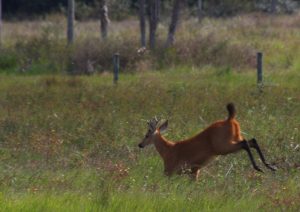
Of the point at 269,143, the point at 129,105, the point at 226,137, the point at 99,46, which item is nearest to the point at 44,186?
the point at 226,137

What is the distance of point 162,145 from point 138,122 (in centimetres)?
361

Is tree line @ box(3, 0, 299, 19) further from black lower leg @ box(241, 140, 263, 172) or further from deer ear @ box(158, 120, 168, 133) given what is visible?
black lower leg @ box(241, 140, 263, 172)

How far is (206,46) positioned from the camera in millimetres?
27500

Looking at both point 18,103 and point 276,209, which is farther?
point 18,103

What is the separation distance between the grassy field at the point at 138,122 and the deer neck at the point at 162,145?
23cm

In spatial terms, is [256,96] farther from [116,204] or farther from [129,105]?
[116,204]

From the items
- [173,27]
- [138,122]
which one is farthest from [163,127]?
[173,27]

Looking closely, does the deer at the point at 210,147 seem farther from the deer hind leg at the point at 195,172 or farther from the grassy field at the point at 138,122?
the grassy field at the point at 138,122

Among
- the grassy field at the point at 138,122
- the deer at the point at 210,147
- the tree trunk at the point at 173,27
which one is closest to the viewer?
the grassy field at the point at 138,122

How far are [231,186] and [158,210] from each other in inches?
56.3

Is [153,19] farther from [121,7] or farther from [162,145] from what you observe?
[121,7]

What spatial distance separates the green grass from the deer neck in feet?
0.73

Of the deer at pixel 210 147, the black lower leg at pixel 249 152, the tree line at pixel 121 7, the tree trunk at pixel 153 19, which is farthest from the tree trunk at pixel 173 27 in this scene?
the tree line at pixel 121 7

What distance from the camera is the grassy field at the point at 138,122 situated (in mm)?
10297
